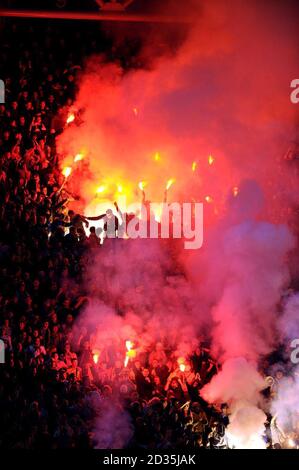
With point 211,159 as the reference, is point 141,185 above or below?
below

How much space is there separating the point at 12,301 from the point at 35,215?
1111 millimetres

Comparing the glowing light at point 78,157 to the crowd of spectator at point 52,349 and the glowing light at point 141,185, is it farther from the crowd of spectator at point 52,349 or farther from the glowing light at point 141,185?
the glowing light at point 141,185

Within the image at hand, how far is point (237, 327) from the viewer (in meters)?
7.03

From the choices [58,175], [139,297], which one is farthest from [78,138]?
[139,297]

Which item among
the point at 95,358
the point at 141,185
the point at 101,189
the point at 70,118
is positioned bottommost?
the point at 95,358

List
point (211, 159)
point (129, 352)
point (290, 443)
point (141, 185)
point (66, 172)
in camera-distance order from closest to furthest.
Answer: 1. point (290, 443)
2. point (129, 352)
3. point (66, 172)
4. point (141, 185)
5. point (211, 159)

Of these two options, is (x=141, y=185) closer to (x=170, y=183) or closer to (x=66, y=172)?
(x=170, y=183)

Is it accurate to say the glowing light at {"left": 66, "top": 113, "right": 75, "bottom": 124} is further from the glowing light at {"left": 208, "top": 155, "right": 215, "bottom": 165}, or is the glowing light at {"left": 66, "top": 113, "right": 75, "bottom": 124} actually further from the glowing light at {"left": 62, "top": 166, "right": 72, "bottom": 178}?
the glowing light at {"left": 208, "top": 155, "right": 215, "bottom": 165}

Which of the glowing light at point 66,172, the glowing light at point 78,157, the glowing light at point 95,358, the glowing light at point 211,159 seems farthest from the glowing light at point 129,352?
the glowing light at point 211,159

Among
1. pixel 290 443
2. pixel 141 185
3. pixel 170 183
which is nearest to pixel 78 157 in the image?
pixel 141 185

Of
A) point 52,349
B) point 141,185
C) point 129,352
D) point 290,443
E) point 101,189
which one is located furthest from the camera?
point 141,185

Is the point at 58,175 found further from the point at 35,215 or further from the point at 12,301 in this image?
the point at 12,301

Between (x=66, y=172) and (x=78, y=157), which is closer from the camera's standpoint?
(x=66, y=172)

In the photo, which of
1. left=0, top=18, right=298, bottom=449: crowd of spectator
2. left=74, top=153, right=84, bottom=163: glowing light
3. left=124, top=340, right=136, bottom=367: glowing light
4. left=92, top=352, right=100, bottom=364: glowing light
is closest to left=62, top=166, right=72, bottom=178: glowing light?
left=0, top=18, right=298, bottom=449: crowd of spectator
